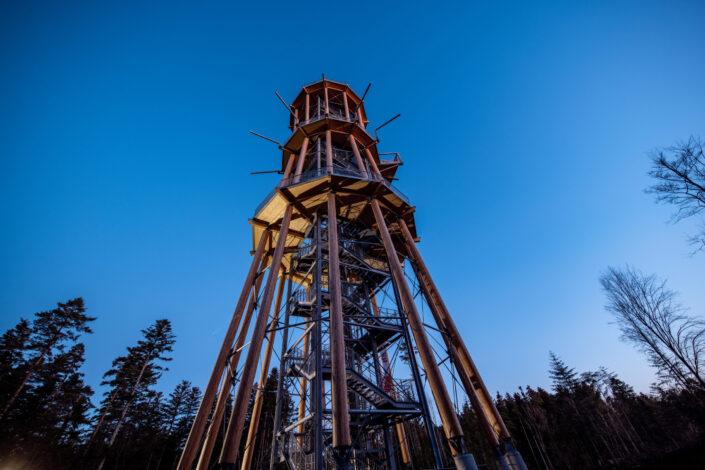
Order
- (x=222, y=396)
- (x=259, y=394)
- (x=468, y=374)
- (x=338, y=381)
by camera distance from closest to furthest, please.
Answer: (x=338, y=381), (x=222, y=396), (x=468, y=374), (x=259, y=394)

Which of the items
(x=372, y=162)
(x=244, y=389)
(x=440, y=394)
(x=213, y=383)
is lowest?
(x=440, y=394)

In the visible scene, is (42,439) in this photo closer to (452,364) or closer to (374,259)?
(374,259)

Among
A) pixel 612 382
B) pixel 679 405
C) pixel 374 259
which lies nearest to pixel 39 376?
pixel 374 259

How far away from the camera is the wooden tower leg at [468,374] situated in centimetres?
730

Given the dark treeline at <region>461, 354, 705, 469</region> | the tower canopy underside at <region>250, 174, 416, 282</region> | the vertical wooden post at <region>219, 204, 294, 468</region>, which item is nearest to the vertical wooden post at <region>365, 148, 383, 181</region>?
the tower canopy underside at <region>250, 174, 416, 282</region>

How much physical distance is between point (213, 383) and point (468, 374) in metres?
8.12

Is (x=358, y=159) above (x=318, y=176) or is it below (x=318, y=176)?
above

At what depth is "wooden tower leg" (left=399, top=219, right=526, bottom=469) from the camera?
24.0 feet

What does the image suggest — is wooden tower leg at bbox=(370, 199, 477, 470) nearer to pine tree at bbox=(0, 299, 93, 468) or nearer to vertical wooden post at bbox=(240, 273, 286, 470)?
vertical wooden post at bbox=(240, 273, 286, 470)

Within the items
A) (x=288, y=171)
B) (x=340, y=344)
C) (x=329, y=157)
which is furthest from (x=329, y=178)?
(x=340, y=344)

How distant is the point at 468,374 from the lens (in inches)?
366

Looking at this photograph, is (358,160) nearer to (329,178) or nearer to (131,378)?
(329,178)

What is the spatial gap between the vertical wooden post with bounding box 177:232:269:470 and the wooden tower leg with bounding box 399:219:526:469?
22.7 ft

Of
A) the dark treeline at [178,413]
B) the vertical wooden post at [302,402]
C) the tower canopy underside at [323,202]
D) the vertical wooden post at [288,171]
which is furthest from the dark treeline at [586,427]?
the vertical wooden post at [288,171]
